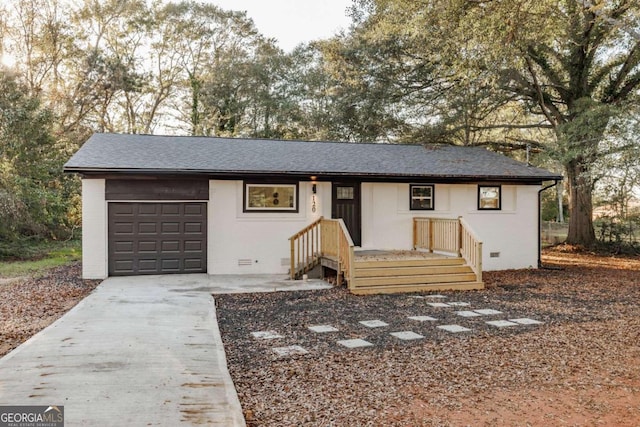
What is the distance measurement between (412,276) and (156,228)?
598 cm

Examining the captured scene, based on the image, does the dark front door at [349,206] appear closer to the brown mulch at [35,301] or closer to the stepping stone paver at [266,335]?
the brown mulch at [35,301]

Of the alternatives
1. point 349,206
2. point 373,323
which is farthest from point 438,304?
point 349,206

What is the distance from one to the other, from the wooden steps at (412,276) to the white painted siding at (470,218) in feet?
7.08

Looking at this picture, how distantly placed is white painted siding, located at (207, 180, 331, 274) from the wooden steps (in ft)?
8.40

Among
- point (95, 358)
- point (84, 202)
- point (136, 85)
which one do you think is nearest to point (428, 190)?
point (84, 202)

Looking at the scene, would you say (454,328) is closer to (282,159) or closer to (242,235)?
(242,235)

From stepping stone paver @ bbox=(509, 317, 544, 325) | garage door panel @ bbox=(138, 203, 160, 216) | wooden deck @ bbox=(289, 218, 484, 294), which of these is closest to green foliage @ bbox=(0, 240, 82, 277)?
garage door panel @ bbox=(138, 203, 160, 216)

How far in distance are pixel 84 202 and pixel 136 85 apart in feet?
52.1

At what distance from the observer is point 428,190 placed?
12883 millimetres

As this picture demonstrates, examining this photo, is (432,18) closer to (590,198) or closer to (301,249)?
(301,249)

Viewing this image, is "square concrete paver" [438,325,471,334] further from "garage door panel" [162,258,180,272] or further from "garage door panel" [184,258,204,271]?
"garage door panel" [162,258,180,272]

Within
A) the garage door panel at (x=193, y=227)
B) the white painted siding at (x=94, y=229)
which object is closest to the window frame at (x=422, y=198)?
the garage door panel at (x=193, y=227)

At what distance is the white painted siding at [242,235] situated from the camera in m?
11.5

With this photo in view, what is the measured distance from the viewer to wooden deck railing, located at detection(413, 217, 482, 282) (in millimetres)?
10422
